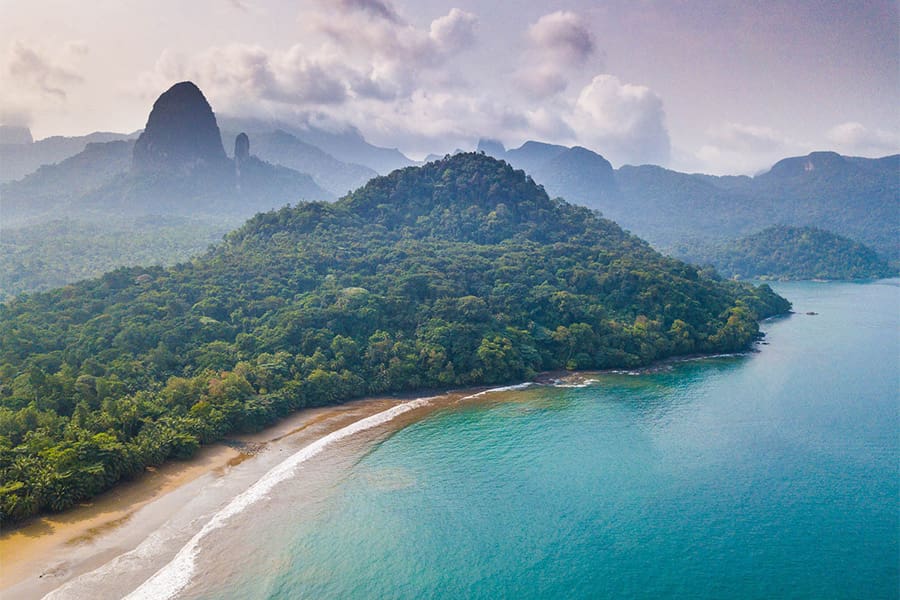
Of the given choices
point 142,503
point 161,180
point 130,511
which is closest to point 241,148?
point 161,180

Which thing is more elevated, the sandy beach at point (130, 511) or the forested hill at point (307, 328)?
the forested hill at point (307, 328)

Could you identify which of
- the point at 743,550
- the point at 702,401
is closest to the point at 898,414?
the point at 702,401

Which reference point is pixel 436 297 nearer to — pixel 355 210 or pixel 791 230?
pixel 355 210

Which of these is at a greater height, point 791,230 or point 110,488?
point 791,230

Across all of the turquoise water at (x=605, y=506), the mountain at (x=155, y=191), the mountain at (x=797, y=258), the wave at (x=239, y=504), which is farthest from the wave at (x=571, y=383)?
the mountain at (x=797, y=258)

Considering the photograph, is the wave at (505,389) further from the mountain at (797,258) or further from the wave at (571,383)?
the mountain at (797,258)

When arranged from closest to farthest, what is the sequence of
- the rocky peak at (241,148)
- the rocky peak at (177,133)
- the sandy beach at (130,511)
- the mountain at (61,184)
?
the sandy beach at (130,511), the mountain at (61,184), the rocky peak at (177,133), the rocky peak at (241,148)

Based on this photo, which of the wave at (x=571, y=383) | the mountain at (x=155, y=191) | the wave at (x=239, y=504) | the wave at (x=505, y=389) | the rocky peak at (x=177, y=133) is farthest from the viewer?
the rocky peak at (x=177, y=133)
